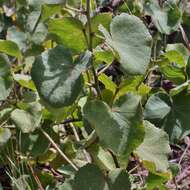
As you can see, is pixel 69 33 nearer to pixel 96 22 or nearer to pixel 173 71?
pixel 96 22

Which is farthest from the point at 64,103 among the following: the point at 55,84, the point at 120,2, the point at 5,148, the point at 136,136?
the point at 120,2

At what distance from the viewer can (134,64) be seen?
0.92 m

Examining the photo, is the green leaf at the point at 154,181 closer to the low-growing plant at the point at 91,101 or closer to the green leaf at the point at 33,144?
the low-growing plant at the point at 91,101

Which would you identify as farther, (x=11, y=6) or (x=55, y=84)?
(x=11, y=6)

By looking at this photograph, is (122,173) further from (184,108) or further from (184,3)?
(184,3)

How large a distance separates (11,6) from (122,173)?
79cm

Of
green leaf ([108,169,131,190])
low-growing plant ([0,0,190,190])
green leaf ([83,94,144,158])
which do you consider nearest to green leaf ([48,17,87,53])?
low-growing plant ([0,0,190,190])

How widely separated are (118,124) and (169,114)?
261 millimetres

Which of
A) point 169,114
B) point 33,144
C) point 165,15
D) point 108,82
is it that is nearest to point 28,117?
point 33,144

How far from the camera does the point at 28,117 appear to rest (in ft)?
3.75

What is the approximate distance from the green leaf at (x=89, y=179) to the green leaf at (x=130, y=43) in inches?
7.2

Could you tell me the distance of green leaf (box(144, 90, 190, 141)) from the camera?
117cm

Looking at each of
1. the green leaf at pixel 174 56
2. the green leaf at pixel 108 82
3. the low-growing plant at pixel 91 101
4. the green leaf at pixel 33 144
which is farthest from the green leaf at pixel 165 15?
the green leaf at pixel 33 144

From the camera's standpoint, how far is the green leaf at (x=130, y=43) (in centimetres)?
92
